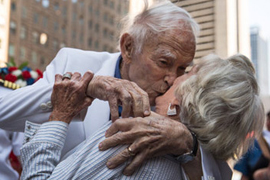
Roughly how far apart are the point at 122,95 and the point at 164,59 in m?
0.91

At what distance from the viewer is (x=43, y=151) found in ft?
6.61

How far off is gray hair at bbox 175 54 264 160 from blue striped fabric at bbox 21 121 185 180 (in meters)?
0.22

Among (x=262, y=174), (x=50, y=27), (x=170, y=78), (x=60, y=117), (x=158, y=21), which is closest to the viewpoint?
(x=60, y=117)

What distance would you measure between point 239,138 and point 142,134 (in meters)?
0.57

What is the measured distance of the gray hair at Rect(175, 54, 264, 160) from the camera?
6.70 feet

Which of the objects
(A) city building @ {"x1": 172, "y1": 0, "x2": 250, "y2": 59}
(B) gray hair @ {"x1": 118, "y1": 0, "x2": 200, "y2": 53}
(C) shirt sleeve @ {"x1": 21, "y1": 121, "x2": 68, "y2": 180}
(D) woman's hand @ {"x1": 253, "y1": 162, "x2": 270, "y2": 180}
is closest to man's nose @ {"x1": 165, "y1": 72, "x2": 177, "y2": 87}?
(B) gray hair @ {"x1": 118, "y1": 0, "x2": 200, "y2": 53}

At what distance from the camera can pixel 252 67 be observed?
2299 millimetres

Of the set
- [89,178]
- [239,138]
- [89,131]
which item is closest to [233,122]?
[239,138]

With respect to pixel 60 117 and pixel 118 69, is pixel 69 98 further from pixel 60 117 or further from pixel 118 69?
pixel 118 69

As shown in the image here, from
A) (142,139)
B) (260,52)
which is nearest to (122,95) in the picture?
(142,139)

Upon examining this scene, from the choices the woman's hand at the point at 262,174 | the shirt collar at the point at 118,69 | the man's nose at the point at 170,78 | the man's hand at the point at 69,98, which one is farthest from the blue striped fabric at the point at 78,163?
the woman's hand at the point at 262,174

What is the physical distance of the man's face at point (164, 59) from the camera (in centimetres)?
286

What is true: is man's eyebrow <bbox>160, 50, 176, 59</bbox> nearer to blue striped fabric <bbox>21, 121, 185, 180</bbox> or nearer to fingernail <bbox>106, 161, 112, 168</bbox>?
blue striped fabric <bbox>21, 121, 185, 180</bbox>

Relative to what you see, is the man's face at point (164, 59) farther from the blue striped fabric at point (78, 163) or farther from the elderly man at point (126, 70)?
the blue striped fabric at point (78, 163)
